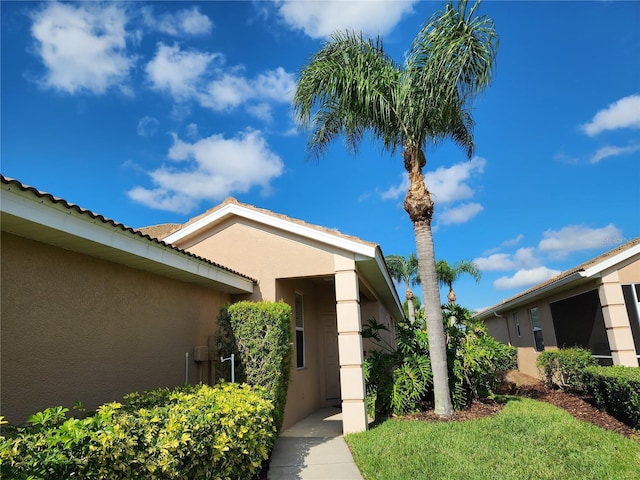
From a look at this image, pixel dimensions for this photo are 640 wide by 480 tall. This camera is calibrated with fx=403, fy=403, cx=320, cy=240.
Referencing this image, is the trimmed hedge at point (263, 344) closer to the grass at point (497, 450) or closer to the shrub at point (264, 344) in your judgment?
the shrub at point (264, 344)

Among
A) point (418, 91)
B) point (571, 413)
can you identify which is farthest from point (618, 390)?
point (418, 91)

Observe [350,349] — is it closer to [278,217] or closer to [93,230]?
[278,217]

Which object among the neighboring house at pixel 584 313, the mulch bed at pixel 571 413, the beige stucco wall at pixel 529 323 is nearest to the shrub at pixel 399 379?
the mulch bed at pixel 571 413

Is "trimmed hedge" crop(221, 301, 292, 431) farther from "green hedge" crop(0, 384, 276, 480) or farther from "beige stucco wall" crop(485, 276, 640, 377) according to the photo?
"beige stucco wall" crop(485, 276, 640, 377)

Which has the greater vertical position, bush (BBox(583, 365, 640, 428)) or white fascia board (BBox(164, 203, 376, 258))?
white fascia board (BBox(164, 203, 376, 258))

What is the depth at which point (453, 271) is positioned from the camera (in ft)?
105

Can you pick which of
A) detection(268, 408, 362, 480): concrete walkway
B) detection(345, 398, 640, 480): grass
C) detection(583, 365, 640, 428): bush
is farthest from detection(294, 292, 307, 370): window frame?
detection(583, 365, 640, 428): bush

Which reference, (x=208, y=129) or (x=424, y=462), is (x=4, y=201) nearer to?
(x=424, y=462)

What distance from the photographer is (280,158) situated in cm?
1805

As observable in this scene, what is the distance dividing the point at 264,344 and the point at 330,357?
6.29m

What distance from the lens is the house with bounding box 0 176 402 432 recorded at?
4227 millimetres

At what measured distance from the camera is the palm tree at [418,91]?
336 inches

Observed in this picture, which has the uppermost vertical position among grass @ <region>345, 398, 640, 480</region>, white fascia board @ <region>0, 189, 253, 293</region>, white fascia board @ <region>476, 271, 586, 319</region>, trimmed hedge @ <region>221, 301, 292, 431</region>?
white fascia board @ <region>476, 271, 586, 319</region>

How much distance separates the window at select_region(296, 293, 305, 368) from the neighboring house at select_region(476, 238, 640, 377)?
7768mm
